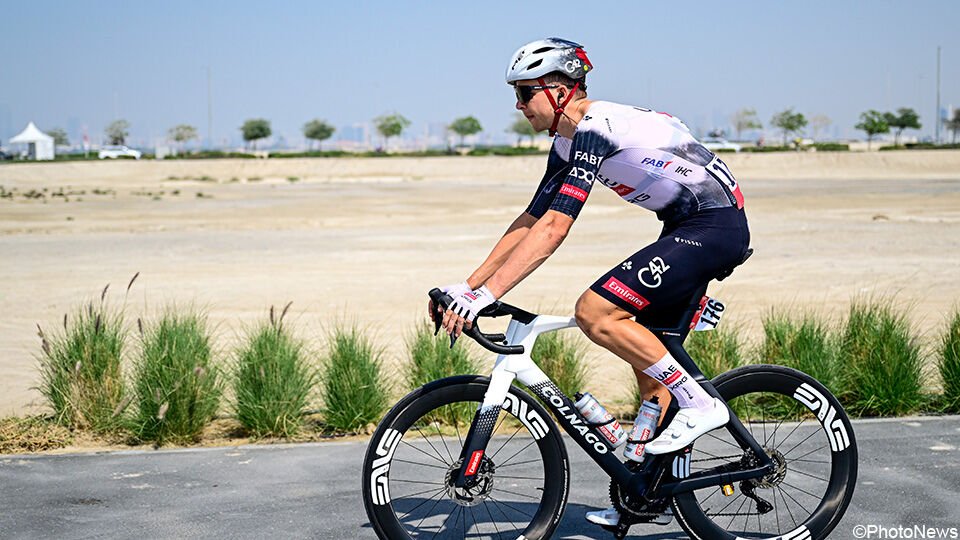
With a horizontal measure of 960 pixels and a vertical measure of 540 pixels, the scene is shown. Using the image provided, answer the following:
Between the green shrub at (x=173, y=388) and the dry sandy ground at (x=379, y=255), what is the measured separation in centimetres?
95

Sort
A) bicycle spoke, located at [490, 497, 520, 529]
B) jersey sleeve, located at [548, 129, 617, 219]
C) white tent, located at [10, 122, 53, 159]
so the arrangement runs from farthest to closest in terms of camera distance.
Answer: white tent, located at [10, 122, 53, 159] → bicycle spoke, located at [490, 497, 520, 529] → jersey sleeve, located at [548, 129, 617, 219]

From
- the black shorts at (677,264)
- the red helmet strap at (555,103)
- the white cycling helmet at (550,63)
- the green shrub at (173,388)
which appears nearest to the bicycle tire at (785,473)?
the black shorts at (677,264)

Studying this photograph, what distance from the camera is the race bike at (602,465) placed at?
4.07 metres

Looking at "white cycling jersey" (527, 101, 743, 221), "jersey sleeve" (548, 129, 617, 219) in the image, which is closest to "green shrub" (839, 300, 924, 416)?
"white cycling jersey" (527, 101, 743, 221)

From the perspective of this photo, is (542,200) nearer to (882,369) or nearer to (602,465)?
(602,465)

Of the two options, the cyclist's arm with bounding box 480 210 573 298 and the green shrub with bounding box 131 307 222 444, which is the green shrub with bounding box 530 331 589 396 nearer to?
the green shrub with bounding box 131 307 222 444

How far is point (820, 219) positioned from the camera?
2691 cm

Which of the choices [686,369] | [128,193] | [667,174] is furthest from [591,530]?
[128,193]

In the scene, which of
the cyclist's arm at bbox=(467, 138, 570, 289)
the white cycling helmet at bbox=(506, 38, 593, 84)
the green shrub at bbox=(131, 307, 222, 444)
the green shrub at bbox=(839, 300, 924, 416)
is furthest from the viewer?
the green shrub at bbox=(839, 300, 924, 416)

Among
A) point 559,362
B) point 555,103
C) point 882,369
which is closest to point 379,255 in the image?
point 559,362

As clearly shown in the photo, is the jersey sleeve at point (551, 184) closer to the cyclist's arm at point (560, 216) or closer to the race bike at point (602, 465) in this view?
the cyclist's arm at point (560, 216)

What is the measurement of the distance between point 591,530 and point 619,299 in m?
1.36

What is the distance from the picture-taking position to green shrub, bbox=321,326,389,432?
6.74m

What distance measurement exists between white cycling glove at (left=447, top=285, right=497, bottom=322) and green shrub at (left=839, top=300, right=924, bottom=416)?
4.12 m
